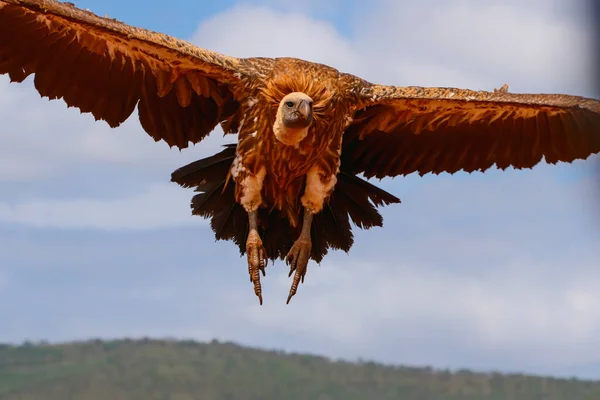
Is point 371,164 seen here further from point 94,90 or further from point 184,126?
point 94,90

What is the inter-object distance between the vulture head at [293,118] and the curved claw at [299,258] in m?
1.02

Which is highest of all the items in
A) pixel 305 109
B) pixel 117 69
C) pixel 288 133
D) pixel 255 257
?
pixel 117 69

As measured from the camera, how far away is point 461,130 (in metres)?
14.6

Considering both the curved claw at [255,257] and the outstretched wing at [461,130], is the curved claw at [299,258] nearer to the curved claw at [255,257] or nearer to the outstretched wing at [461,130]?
the curved claw at [255,257]

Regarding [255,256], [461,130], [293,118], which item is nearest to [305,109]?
[293,118]

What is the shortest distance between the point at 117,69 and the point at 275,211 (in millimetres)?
2005

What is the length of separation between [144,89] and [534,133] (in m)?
3.87

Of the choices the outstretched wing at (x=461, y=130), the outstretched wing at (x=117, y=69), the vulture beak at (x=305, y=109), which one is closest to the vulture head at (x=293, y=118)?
the vulture beak at (x=305, y=109)

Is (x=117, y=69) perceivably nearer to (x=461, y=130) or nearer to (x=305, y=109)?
(x=305, y=109)

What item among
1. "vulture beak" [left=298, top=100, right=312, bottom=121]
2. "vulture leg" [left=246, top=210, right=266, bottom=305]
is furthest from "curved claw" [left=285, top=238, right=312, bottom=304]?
"vulture beak" [left=298, top=100, right=312, bottom=121]

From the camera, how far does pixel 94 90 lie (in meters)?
13.9

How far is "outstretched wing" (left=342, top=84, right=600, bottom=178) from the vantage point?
14000mm

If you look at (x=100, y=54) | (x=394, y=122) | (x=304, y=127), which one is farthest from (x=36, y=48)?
(x=394, y=122)

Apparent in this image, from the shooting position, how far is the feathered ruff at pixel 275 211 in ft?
46.2
